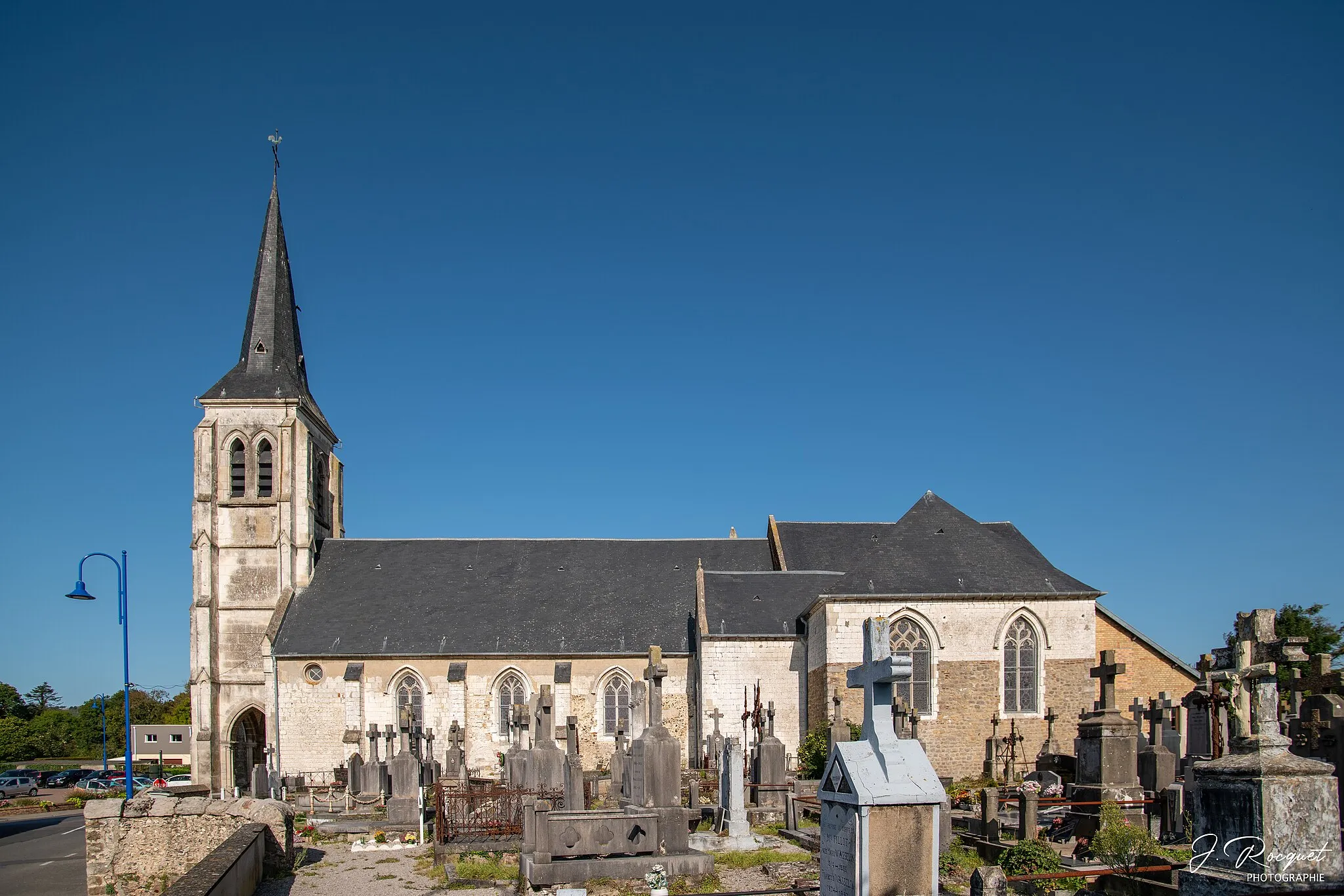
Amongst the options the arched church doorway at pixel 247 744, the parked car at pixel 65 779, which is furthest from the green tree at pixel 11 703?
the arched church doorway at pixel 247 744

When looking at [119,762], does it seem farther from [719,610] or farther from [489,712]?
[719,610]

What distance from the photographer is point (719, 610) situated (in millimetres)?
27922

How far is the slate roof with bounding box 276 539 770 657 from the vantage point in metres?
29.9

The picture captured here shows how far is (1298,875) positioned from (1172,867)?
468cm

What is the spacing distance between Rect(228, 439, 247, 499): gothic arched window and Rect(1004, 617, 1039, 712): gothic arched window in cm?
2271

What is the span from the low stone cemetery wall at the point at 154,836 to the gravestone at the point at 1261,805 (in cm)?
1140

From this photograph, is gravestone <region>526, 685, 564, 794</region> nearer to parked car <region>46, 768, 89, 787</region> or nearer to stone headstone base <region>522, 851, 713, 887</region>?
Answer: stone headstone base <region>522, 851, 713, 887</region>

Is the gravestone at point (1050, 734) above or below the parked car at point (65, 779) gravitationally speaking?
above

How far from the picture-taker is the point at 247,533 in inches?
1267

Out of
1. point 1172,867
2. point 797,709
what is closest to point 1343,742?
point 1172,867

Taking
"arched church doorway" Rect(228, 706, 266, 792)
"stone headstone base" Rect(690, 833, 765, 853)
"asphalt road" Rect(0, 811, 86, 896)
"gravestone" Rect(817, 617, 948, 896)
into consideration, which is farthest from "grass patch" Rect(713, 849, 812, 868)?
"arched church doorway" Rect(228, 706, 266, 792)

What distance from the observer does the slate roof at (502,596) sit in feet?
98.0

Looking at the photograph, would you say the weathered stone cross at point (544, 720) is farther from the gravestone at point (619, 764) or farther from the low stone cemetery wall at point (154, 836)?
the low stone cemetery wall at point (154, 836)

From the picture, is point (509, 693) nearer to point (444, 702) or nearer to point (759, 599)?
point (444, 702)
